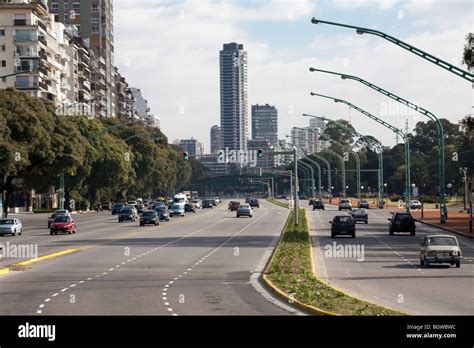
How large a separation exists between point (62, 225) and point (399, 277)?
3832 cm

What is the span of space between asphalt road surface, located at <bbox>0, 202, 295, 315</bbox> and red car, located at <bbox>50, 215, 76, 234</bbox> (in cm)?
1047

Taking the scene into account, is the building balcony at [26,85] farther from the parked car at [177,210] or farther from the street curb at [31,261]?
the street curb at [31,261]

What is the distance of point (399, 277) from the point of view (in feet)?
104

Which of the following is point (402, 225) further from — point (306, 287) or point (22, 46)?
point (22, 46)

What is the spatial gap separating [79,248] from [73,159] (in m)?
48.0

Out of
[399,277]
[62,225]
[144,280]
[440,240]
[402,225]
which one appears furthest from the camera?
[62,225]

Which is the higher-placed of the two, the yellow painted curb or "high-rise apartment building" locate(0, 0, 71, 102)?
"high-rise apartment building" locate(0, 0, 71, 102)

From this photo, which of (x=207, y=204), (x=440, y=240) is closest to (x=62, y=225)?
(x=440, y=240)

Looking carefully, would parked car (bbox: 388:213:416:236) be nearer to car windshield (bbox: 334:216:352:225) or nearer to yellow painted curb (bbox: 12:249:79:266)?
car windshield (bbox: 334:216:352:225)

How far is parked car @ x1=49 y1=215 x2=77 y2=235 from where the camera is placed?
65688mm

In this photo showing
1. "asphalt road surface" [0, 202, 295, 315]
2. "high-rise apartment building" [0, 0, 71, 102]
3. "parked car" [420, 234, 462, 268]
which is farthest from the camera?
"high-rise apartment building" [0, 0, 71, 102]

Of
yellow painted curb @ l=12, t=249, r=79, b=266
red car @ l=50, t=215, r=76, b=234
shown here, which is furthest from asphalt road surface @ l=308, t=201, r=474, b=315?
red car @ l=50, t=215, r=76, b=234

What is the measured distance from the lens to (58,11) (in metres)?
197

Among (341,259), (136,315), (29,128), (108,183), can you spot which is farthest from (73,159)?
(136,315)
